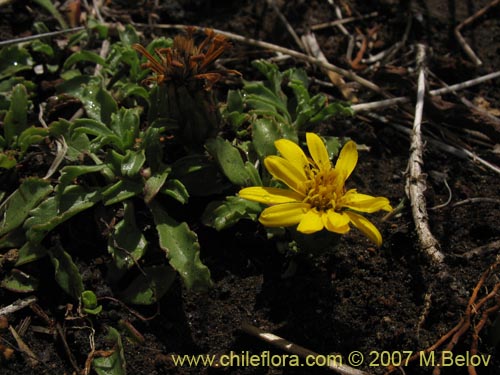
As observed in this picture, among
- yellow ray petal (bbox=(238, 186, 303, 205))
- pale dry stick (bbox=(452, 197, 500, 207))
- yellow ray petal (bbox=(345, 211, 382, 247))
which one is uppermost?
yellow ray petal (bbox=(238, 186, 303, 205))

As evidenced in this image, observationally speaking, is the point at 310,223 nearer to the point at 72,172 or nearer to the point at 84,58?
the point at 72,172

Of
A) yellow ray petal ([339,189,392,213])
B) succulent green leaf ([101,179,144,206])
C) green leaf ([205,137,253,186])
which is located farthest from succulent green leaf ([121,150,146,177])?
yellow ray petal ([339,189,392,213])

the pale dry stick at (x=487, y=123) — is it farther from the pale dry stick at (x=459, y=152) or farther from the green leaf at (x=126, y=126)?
the green leaf at (x=126, y=126)

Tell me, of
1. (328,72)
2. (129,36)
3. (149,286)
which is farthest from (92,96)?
(328,72)

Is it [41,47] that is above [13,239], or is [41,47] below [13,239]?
above

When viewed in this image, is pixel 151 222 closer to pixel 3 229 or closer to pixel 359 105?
pixel 3 229

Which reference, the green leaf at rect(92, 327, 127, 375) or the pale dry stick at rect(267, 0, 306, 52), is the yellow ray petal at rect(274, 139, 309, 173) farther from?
the pale dry stick at rect(267, 0, 306, 52)
